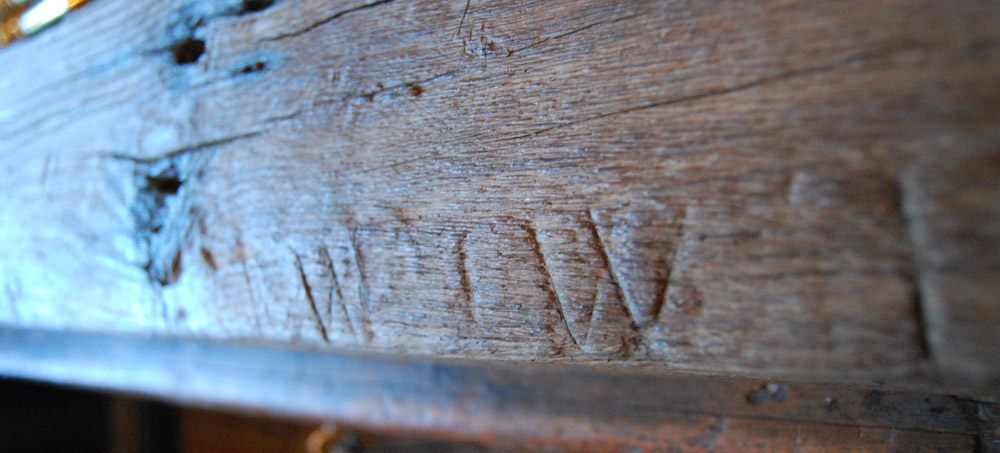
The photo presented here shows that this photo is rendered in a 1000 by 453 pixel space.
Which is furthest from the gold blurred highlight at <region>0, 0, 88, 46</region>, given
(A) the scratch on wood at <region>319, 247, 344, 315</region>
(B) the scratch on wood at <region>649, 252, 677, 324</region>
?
(B) the scratch on wood at <region>649, 252, 677, 324</region>

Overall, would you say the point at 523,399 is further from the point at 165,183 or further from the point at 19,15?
the point at 19,15

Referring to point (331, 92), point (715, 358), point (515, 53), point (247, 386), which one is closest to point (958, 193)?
point (715, 358)

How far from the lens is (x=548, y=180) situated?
410 mm

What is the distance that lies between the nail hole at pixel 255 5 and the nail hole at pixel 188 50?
0.20ft

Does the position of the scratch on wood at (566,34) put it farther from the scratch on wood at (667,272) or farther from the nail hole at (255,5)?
the nail hole at (255,5)

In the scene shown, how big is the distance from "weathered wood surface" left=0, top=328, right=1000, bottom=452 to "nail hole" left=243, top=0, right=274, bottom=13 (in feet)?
1.23

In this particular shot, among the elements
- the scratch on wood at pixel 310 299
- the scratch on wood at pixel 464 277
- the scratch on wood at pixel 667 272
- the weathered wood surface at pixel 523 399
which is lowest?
the weathered wood surface at pixel 523 399

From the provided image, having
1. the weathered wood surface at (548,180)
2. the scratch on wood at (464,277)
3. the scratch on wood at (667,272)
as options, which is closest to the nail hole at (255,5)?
the weathered wood surface at (548,180)

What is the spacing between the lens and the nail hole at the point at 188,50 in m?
0.58

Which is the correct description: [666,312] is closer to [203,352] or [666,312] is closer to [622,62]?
[622,62]

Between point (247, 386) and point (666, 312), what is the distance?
695 mm

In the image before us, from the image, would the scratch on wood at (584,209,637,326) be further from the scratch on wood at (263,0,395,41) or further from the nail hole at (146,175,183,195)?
the nail hole at (146,175,183,195)

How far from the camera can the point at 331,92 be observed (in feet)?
1.63

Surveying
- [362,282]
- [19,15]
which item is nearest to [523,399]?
[362,282]
